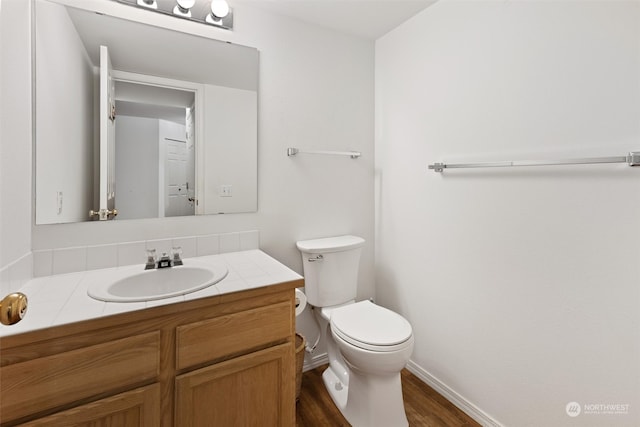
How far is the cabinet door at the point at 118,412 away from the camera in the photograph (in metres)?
0.83

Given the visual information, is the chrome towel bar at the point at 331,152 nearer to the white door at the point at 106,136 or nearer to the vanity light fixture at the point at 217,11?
the vanity light fixture at the point at 217,11

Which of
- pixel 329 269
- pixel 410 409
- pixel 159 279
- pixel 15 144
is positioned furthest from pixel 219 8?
pixel 410 409

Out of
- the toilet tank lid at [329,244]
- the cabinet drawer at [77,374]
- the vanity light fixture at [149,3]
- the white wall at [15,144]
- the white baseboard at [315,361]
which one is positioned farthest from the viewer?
the white baseboard at [315,361]

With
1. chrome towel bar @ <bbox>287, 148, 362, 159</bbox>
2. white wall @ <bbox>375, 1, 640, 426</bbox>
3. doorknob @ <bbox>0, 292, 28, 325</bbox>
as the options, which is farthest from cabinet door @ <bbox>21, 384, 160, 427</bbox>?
white wall @ <bbox>375, 1, 640, 426</bbox>

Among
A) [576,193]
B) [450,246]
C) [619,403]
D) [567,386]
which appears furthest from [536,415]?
[576,193]

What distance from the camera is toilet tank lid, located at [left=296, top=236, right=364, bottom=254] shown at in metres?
1.75

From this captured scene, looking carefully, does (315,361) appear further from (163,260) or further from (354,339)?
(163,260)

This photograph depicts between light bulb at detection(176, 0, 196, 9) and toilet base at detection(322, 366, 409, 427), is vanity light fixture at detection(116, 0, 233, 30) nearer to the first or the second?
light bulb at detection(176, 0, 196, 9)

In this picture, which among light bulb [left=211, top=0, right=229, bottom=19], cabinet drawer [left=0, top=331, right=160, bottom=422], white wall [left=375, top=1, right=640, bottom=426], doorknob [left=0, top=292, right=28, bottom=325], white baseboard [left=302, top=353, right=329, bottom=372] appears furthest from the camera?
white baseboard [left=302, top=353, right=329, bottom=372]

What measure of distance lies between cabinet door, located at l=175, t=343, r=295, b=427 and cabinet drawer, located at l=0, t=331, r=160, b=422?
0.47ft

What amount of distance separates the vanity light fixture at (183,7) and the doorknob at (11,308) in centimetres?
149

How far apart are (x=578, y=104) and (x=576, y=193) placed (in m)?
0.35

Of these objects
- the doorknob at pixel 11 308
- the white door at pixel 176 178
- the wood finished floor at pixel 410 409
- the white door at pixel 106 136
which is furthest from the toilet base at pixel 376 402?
the white door at pixel 106 136

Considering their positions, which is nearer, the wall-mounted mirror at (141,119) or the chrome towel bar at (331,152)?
the wall-mounted mirror at (141,119)
